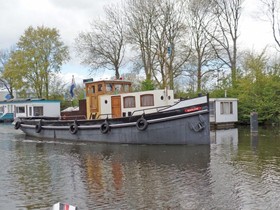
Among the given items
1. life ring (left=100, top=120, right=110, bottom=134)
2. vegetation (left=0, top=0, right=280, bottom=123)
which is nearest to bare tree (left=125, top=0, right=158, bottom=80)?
vegetation (left=0, top=0, right=280, bottom=123)

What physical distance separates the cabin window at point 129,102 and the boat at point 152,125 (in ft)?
0.53

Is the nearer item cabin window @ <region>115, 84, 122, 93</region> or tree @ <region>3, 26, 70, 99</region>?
cabin window @ <region>115, 84, 122, 93</region>

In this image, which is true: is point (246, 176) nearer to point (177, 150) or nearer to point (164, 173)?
point (164, 173)

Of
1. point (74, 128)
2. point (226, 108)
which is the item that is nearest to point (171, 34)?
point (226, 108)

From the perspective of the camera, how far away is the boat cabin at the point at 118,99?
18000 millimetres

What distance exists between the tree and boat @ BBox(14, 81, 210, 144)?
2487 cm

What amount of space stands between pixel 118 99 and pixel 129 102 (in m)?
0.76

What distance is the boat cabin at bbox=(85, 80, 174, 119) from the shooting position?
709 inches

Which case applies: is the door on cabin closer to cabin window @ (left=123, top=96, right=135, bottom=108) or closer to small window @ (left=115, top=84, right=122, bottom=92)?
cabin window @ (left=123, top=96, right=135, bottom=108)

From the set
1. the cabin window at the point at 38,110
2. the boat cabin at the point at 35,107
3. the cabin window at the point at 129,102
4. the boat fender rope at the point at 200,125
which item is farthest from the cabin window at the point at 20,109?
the boat fender rope at the point at 200,125

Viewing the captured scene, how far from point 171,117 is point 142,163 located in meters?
3.96

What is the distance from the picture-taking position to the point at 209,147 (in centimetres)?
1547

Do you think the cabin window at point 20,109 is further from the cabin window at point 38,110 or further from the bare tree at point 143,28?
the bare tree at point 143,28

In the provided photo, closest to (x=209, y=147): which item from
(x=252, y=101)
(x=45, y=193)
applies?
(x=45, y=193)
